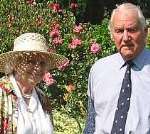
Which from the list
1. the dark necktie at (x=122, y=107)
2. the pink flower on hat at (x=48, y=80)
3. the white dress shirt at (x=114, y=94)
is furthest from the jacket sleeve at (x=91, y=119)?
the pink flower on hat at (x=48, y=80)

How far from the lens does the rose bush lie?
364 inches

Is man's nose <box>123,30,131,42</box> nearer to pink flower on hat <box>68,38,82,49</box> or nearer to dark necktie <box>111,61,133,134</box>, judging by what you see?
dark necktie <box>111,61,133,134</box>

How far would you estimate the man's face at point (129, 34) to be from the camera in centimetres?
463

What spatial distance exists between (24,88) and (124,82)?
2.52ft

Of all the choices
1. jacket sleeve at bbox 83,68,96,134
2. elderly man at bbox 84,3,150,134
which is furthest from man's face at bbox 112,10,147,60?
jacket sleeve at bbox 83,68,96,134

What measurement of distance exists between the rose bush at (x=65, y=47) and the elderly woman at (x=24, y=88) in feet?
12.6

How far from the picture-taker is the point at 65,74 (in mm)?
9555

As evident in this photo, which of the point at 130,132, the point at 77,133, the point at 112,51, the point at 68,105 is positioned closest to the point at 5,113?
the point at 130,132

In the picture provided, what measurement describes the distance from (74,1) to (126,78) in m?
9.79

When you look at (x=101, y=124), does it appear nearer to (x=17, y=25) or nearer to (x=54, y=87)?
(x=54, y=87)

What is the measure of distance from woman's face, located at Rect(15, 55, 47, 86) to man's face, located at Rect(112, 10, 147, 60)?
62 centimetres

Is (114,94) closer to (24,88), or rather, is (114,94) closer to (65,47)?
(24,88)

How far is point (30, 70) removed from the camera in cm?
464

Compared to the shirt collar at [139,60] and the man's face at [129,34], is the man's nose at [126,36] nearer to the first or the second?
the man's face at [129,34]
